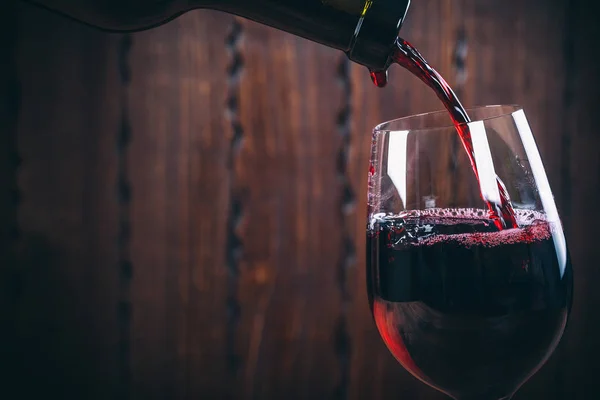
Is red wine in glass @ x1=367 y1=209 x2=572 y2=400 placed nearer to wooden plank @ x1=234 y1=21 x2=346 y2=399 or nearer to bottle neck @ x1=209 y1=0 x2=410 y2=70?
bottle neck @ x1=209 y1=0 x2=410 y2=70

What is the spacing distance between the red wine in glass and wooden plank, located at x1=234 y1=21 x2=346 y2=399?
18.9 inches

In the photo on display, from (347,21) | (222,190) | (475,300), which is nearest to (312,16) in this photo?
(347,21)

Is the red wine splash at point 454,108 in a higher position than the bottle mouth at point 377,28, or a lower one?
lower

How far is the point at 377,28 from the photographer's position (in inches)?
18.3

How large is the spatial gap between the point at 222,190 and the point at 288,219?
13cm

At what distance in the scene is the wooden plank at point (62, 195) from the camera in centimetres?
95

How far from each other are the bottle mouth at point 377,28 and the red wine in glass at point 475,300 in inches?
6.2

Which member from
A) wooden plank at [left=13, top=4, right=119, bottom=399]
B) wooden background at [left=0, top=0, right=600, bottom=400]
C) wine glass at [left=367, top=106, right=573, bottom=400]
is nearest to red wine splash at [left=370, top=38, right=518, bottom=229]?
wine glass at [left=367, top=106, right=573, bottom=400]

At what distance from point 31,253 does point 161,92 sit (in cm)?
35

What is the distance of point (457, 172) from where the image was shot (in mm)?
530

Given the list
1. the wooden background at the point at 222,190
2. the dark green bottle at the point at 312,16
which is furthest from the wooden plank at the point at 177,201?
Result: the dark green bottle at the point at 312,16

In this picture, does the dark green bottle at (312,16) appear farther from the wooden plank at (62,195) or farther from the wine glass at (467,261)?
the wooden plank at (62,195)

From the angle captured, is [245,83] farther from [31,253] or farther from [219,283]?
[31,253]

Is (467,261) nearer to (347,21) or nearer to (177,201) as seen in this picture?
(347,21)
